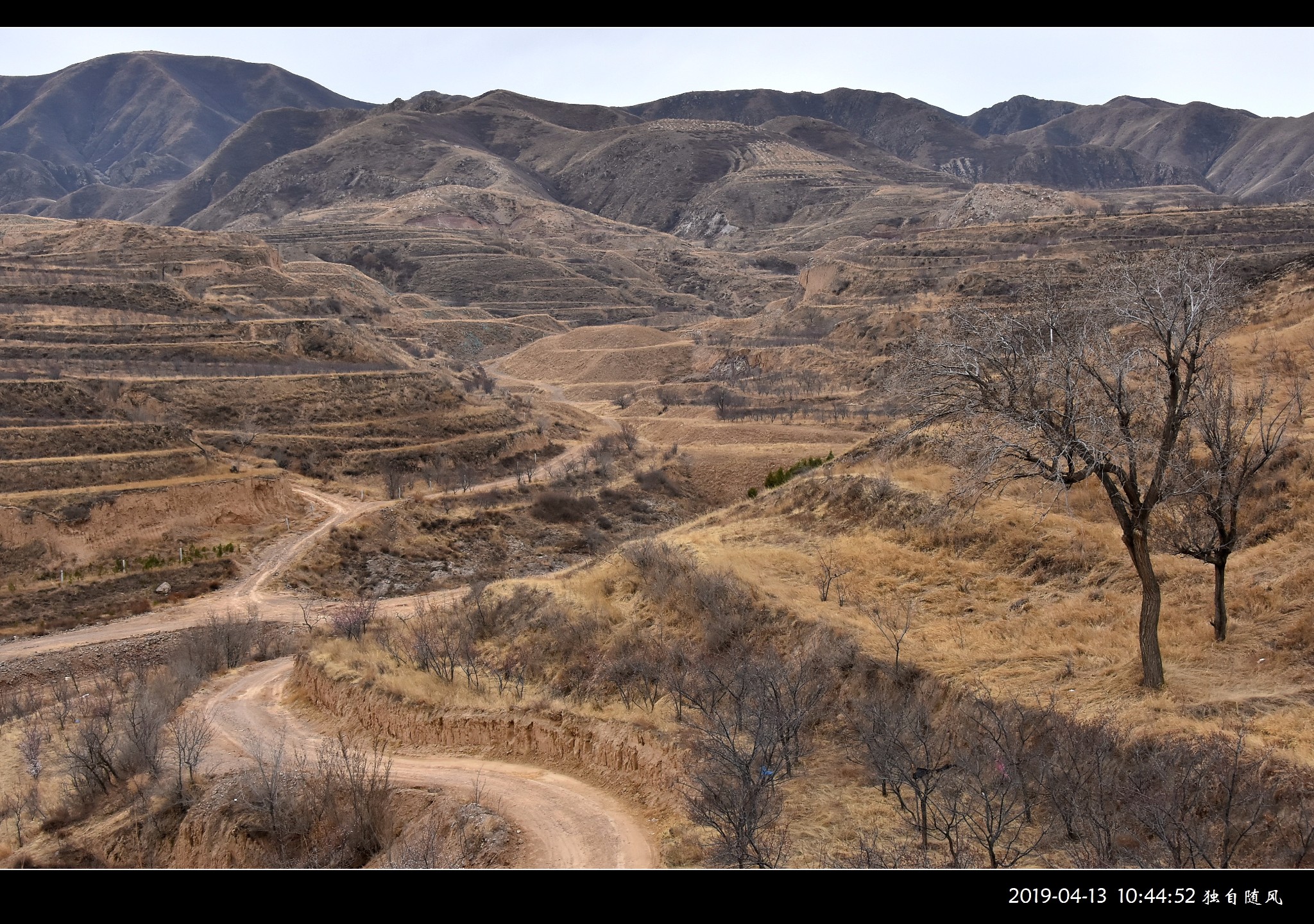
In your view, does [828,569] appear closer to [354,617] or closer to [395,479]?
[354,617]

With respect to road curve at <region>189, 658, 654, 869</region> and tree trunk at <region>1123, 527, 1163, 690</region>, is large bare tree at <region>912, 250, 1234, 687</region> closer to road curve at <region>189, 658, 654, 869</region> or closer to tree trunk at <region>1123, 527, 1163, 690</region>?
tree trunk at <region>1123, 527, 1163, 690</region>

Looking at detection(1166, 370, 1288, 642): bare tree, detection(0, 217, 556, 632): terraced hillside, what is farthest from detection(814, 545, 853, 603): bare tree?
detection(0, 217, 556, 632): terraced hillside

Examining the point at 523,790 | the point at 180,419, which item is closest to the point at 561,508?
the point at 180,419

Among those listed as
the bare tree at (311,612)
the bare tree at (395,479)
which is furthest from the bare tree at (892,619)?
the bare tree at (395,479)

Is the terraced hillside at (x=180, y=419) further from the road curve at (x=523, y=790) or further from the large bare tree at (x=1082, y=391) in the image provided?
the large bare tree at (x=1082, y=391)

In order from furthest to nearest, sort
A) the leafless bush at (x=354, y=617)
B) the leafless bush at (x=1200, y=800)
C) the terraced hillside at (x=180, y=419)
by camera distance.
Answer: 1. the terraced hillside at (x=180, y=419)
2. the leafless bush at (x=354, y=617)
3. the leafless bush at (x=1200, y=800)

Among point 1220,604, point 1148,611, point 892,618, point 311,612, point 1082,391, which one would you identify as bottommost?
point 311,612
